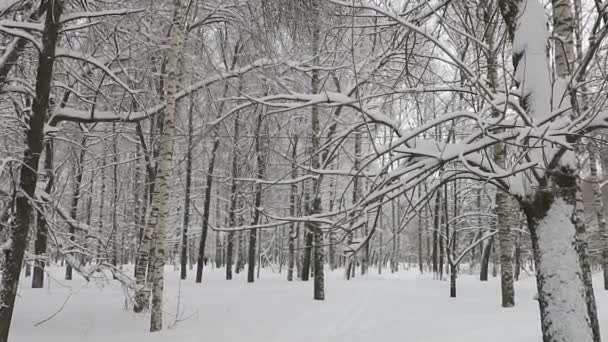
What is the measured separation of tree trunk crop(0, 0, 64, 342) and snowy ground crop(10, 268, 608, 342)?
98 centimetres

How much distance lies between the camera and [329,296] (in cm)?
1355

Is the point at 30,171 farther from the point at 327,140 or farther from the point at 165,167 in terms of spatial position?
the point at 327,140

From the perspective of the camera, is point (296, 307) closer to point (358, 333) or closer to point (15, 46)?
point (358, 333)

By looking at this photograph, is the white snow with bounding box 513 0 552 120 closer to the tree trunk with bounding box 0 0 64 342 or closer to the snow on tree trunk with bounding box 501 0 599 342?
the snow on tree trunk with bounding box 501 0 599 342

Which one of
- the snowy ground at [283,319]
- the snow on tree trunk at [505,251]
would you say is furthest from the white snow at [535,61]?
the snow on tree trunk at [505,251]

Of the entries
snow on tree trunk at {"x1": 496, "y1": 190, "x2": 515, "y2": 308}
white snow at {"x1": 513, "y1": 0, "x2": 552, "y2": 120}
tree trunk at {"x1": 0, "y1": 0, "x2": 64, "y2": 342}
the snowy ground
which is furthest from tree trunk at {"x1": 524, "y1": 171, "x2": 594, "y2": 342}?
snow on tree trunk at {"x1": 496, "y1": 190, "x2": 515, "y2": 308}

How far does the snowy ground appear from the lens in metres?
7.31

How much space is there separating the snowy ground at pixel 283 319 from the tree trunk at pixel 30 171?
98 cm

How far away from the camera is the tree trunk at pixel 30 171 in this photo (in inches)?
220

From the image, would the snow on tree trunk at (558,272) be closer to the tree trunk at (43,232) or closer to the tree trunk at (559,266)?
the tree trunk at (559,266)

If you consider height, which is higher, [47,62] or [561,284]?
[47,62]

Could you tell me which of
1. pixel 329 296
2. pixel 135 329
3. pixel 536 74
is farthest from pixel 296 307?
pixel 536 74

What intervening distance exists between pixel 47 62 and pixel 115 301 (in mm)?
7291

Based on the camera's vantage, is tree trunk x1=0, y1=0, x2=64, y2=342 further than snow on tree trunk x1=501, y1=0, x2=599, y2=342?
Yes
